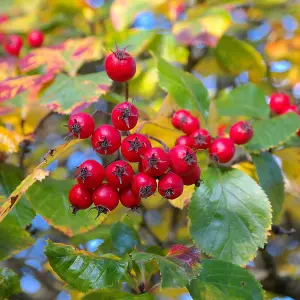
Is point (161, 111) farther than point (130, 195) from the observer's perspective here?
Yes

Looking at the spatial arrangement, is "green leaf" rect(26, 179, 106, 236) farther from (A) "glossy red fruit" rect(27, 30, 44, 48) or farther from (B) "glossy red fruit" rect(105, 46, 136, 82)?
(A) "glossy red fruit" rect(27, 30, 44, 48)

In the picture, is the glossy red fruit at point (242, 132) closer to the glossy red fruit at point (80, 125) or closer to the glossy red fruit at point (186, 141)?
the glossy red fruit at point (186, 141)

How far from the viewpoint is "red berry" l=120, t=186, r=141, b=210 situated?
1.37 meters

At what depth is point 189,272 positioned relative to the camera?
1.29m

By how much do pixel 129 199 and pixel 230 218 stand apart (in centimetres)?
44

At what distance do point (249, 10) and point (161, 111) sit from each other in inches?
75.8

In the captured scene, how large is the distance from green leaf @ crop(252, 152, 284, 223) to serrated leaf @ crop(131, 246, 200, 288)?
61 centimetres

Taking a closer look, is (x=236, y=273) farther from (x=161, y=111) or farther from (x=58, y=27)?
(x=58, y=27)

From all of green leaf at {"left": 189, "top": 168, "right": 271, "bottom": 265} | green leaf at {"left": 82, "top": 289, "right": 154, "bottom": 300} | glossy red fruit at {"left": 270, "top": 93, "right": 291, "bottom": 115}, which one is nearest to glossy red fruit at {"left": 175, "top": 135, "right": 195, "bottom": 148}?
green leaf at {"left": 189, "top": 168, "right": 271, "bottom": 265}

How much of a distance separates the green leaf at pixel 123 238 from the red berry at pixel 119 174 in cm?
37

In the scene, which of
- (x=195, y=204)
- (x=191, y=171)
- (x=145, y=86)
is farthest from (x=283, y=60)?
(x=191, y=171)

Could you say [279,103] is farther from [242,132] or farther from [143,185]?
[143,185]

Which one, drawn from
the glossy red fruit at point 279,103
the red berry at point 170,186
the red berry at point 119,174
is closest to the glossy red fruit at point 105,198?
the red berry at point 119,174

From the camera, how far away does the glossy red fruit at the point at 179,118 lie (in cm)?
173
